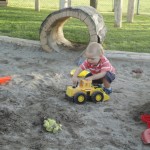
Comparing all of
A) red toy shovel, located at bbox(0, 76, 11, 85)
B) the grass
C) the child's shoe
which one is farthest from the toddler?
the grass

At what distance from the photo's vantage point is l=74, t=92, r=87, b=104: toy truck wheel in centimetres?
352

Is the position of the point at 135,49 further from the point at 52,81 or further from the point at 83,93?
the point at 83,93

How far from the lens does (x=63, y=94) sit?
12.5ft

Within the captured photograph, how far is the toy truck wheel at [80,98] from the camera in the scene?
352cm

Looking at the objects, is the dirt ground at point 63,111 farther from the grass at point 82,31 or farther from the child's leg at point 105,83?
the grass at point 82,31

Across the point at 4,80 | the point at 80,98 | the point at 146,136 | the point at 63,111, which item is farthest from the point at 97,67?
the point at 146,136

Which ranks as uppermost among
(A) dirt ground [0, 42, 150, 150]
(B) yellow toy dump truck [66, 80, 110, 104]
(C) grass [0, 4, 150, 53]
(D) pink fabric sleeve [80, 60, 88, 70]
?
(D) pink fabric sleeve [80, 60, 88, 70]

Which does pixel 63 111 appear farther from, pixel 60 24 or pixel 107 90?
pixel 60 24

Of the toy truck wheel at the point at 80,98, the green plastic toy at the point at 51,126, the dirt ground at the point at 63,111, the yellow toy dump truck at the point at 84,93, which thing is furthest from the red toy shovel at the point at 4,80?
the green plastic toy at the point at 51,126

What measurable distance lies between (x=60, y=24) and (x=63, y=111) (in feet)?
8.82

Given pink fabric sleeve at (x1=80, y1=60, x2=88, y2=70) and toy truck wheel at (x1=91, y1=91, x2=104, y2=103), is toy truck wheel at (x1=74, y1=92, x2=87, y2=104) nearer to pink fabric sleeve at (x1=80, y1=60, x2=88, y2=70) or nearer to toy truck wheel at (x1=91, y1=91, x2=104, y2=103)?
toy truck wheel at (x1=91, y1=91, x2=104, y2=103)

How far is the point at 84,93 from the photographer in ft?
11.7

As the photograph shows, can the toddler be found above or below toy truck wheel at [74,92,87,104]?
above

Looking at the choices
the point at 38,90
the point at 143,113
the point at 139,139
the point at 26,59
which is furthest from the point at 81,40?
the point at 139,139
